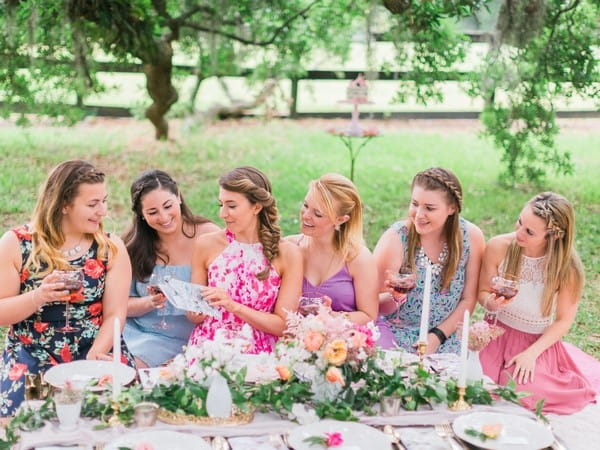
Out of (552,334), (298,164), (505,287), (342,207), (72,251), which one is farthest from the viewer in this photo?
(298,164)

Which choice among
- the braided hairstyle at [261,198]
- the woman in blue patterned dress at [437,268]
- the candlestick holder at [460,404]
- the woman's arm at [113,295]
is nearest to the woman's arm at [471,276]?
the woman in blue patterned dress at [437,268]

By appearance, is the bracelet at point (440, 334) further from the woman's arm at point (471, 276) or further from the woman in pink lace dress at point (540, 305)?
the woman in pink lace dress at point (540, 305)

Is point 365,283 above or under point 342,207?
under

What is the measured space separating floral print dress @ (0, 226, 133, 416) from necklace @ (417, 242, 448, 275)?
155 centimetres

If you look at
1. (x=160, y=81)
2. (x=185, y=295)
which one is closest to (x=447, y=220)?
(x=185, y=295)

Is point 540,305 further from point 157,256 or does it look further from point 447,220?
point 157,256

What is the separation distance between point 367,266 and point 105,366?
1.41 metres

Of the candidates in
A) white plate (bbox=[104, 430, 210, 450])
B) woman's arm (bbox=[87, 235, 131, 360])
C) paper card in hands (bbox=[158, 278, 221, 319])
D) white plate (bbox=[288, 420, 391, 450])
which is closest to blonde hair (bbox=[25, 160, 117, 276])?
woman's arm (bbox=[87, 235, 131, 360])

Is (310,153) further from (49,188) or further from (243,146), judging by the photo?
(49,188)

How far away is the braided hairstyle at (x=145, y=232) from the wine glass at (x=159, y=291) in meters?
0.10

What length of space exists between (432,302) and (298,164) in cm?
650

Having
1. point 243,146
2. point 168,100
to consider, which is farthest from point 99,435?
point 243,146

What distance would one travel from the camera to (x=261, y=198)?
3.97 metres

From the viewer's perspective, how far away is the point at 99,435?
2850 millimetres
